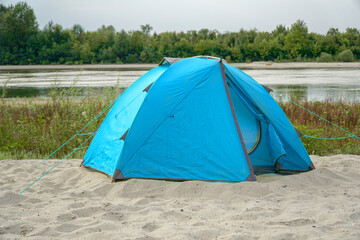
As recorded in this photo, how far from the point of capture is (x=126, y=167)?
181 inches

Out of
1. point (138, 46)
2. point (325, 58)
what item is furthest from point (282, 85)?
point (138, 46)

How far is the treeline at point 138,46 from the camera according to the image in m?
53.4

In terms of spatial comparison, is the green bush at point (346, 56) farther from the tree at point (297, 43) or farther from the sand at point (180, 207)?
the sand at point (180, 207)

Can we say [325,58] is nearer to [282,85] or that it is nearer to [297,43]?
[297,43]

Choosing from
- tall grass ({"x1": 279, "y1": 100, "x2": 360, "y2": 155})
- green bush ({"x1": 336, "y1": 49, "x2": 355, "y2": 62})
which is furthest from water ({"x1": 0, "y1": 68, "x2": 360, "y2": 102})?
green bush ({"x1": 336, "y1": 49, "x2": 355, "y2": 62})

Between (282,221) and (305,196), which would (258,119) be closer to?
(305,196)

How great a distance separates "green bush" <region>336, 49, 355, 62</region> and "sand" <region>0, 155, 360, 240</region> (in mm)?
52476

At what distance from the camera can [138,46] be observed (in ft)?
186

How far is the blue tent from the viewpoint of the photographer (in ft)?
15.0

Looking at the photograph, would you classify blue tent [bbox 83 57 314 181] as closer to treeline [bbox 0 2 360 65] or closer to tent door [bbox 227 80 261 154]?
tent door [bbox 227 80 261 154]

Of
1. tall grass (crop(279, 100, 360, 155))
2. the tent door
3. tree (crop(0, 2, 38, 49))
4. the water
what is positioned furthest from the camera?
tree (crop(0, 2, 38, 49))

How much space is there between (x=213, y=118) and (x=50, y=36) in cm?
5682

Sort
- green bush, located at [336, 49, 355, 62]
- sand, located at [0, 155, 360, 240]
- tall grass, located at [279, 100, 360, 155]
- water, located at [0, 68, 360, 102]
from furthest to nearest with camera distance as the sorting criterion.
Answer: green bush, located at [336, 49, 355, 62] < water, located at [0, 68, 360, 102] < tall grass, located at [279, 100, 360, 155] < sand, located at [0, 155, 360, 240]

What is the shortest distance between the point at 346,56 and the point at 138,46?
2978 centimetres
